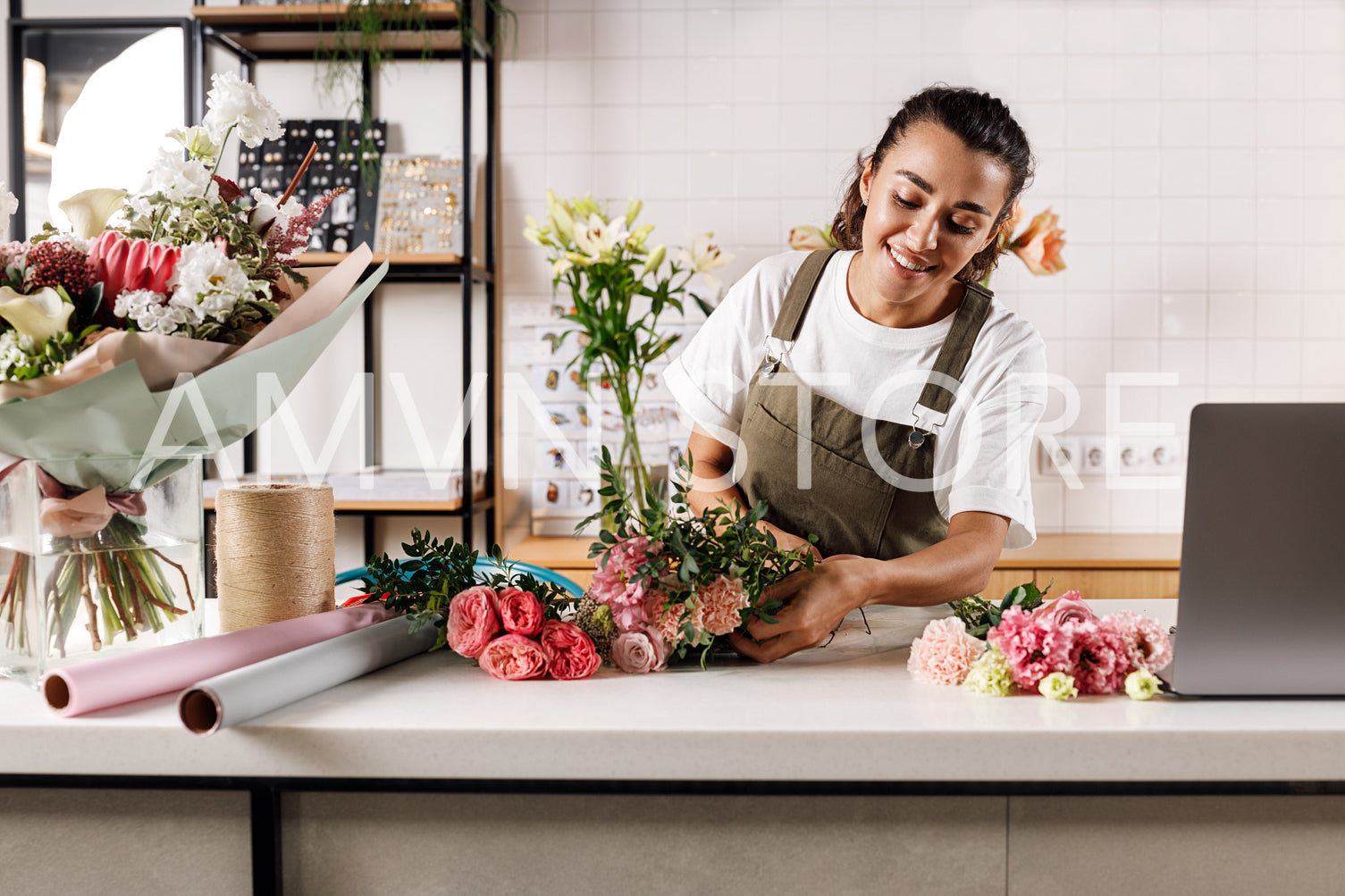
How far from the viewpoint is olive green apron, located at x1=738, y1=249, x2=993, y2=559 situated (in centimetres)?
142

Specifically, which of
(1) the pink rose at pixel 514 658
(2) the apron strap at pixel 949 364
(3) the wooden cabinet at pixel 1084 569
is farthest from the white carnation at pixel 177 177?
(3) the wooden cabinet at pixel 1084 569

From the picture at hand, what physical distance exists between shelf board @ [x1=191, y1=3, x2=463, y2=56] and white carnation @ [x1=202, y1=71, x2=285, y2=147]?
5.58 feet

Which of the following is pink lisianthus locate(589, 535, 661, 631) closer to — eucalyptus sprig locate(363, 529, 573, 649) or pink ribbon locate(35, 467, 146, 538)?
eucalyptus sprig locate(363, 529, 573, 649)

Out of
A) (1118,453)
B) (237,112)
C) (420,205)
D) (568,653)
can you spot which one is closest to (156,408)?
(237,112)

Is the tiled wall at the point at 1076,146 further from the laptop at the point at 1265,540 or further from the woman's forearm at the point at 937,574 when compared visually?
the laptop at the point at 1265,540

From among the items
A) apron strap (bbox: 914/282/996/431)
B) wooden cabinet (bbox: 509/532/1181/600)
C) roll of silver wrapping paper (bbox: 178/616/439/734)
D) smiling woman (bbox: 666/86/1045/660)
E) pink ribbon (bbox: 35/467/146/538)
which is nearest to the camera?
roll of silver wrapping paper (bbox: 178/616/439/734)

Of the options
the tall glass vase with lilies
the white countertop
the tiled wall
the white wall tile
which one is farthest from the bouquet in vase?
the white wall tile

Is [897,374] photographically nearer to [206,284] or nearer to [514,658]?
[514,658]

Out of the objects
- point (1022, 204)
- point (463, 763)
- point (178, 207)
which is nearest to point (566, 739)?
point (463, 763)

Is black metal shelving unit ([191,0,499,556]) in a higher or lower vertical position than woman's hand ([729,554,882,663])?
higher

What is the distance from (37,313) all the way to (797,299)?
40.8 inches

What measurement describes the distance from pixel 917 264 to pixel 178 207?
890mm

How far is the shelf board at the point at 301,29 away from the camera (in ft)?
7.92

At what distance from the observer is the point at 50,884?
718mm
